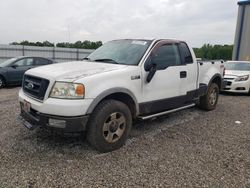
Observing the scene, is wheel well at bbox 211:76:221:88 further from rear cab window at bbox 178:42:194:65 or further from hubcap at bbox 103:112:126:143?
hubcap at bbox 103:112:126:143

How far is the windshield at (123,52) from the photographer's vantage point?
13.2 ft

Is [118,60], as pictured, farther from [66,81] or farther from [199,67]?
[199,67]

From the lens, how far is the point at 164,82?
4230 millimetres

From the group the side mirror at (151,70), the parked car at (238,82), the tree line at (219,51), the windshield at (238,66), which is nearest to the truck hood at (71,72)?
the side mirror at (151,70)

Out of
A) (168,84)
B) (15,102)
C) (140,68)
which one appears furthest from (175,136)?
(15,102)

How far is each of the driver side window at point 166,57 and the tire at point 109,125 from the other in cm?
110

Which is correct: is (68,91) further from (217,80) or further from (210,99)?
(217,80)

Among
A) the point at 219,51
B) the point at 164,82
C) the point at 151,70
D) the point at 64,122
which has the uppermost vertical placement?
the point at 219,51

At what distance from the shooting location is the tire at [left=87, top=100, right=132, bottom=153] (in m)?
3.26

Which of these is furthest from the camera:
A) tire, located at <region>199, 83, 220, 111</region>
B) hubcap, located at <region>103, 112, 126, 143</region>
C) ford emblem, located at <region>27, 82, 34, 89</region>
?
tire, located at <region>199, 83, 220, 111</region>

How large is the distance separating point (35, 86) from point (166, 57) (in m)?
2.43

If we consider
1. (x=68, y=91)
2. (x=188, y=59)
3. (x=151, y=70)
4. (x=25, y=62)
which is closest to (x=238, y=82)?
(x=188, y=59)

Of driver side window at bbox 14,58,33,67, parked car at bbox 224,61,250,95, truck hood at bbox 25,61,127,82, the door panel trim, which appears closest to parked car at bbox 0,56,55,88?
driver side window at bbox 14,58,33,67

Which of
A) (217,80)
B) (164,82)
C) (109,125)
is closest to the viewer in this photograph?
(109,125)
